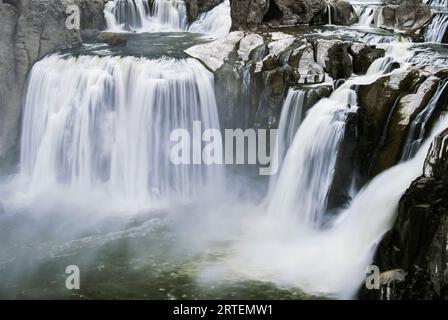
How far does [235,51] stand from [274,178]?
3.60m

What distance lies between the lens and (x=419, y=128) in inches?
389

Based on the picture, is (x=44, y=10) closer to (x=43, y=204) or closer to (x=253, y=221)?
(x=43, y=204)

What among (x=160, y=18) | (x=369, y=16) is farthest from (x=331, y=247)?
(x=160, y=18)

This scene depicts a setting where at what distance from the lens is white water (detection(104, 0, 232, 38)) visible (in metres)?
18.0

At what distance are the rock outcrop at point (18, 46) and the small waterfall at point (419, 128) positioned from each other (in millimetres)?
9873

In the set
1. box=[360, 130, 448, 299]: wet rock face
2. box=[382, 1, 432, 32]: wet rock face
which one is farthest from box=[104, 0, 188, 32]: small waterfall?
box=[360, 130, 448, 299]: wet rock face

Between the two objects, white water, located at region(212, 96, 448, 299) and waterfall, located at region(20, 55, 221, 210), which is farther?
waterfall, located at region(20, 55, 221, 210)

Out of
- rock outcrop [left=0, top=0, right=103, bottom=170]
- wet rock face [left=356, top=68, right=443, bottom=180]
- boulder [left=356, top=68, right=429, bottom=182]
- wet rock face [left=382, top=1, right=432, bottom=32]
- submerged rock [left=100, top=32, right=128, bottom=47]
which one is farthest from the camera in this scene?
submerged rock [left=100, top=32, right=128, bottom=47]

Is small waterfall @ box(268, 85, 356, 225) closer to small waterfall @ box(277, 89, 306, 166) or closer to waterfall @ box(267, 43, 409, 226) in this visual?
waterfall @ box(267, 43, 409, 226)

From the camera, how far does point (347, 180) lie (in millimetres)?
10766

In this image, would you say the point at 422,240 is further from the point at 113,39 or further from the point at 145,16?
the point at 145,16

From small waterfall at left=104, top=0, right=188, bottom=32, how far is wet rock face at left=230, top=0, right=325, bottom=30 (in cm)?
328

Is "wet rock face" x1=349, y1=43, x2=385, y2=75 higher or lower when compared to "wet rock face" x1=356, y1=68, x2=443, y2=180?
higher

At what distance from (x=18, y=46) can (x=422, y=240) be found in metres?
11.8
